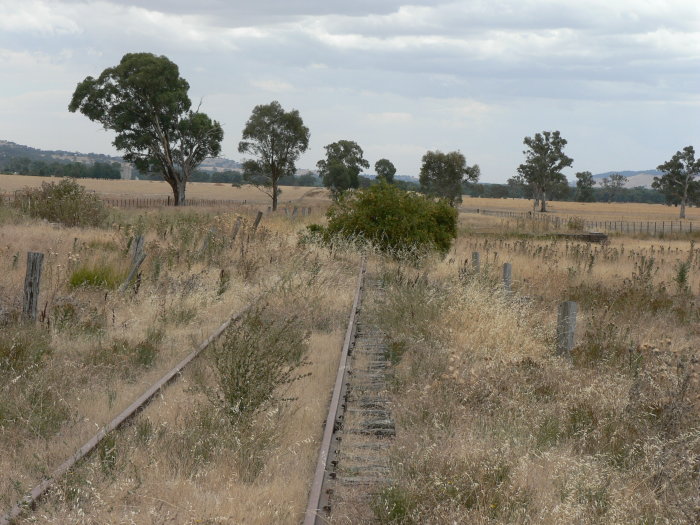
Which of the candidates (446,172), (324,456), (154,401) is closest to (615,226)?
(446,172)

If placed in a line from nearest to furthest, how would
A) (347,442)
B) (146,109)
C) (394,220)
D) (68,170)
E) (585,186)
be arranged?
(347,442) → (394,220) → (146,109) → (68,170) → (585,186)

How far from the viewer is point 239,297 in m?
13.6

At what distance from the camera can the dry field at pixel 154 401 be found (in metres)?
4.98

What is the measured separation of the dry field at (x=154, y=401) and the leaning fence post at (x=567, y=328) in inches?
114

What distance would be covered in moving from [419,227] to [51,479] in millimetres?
18274

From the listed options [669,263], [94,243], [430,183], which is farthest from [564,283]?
[430,183]

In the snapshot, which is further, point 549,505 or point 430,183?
point 430,183

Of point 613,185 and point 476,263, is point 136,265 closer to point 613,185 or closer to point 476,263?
point 476,263

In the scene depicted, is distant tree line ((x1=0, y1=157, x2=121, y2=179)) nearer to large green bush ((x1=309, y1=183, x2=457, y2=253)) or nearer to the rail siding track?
large green bush ((x1=309, y1=183, x2=457, y2=253))

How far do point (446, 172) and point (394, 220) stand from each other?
7022 centimetres

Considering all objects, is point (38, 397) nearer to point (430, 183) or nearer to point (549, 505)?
point (549, 505)

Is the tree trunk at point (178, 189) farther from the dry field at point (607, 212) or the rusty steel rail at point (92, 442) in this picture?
the rusty steel rail at point (92, 442)

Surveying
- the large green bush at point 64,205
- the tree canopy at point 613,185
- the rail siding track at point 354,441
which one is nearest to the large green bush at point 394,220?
the large green bush at point 64,205

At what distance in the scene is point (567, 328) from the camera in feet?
32.6
